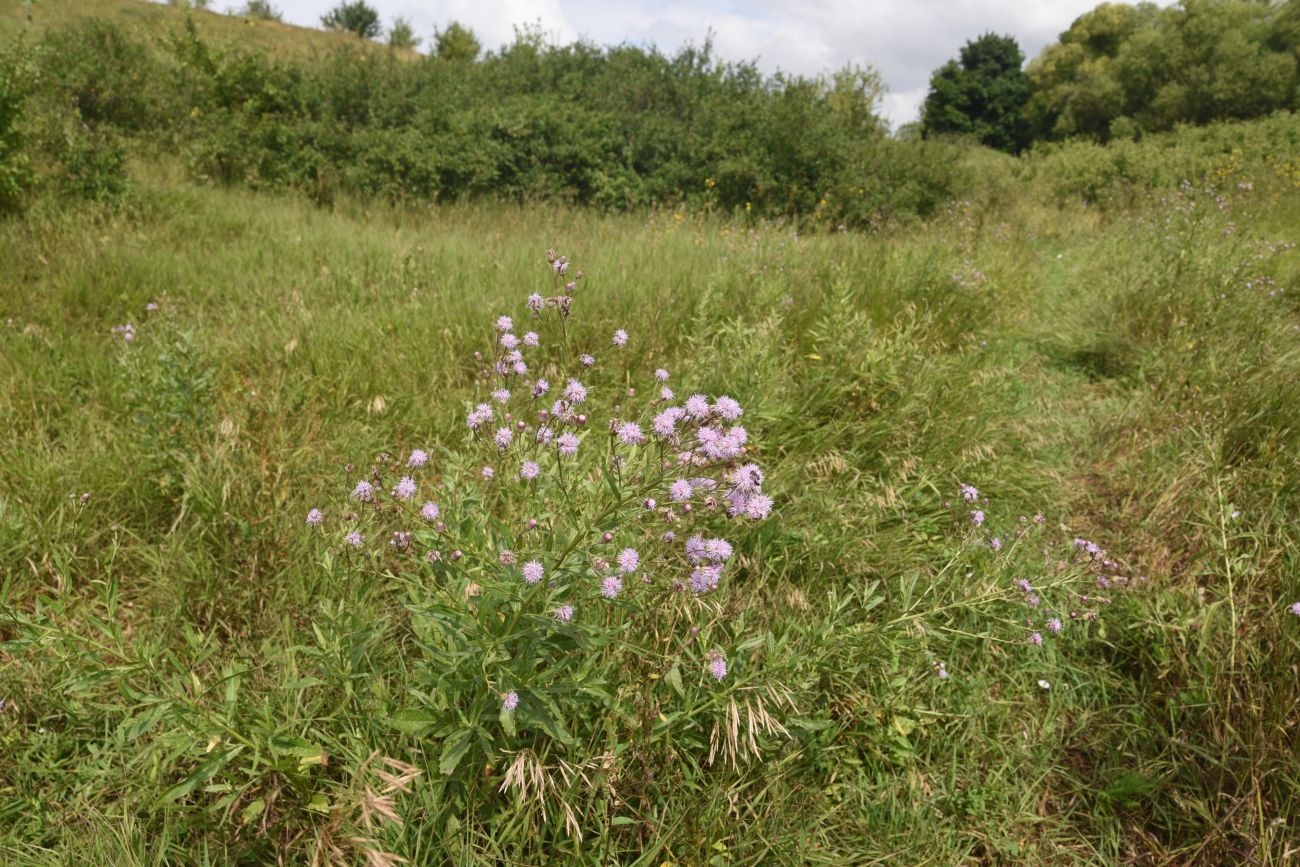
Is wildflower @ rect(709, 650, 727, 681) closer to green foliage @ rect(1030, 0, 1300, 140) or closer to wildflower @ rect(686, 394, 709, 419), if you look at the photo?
wildflower @ rect(686, 394, 709, 419)

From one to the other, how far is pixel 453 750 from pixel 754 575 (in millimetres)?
1204

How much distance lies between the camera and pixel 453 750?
145 cm

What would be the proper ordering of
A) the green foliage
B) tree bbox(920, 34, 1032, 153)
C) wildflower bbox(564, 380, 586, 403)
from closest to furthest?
wildflower bbox(564, 380, 586, 403)
the green foliage
tree bbox(920, 34, 1032, 153)

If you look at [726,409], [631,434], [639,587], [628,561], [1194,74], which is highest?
[1194,74]

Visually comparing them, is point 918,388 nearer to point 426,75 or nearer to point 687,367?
point 687,367

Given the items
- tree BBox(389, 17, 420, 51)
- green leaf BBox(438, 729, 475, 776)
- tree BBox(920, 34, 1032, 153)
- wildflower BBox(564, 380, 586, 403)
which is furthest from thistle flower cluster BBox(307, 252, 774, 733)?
tree BBox(920, 34, 1032, 153)

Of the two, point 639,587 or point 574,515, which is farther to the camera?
point 639,587

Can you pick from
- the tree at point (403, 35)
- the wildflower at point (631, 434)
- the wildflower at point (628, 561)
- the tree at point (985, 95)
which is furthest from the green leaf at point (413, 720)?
the tree at point (985, 95)

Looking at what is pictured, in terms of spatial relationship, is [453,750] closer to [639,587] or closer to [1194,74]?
[639,587]

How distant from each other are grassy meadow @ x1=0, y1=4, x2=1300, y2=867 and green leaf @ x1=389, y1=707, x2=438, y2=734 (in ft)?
0.06

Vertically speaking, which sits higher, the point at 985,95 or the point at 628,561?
the point at 985,95

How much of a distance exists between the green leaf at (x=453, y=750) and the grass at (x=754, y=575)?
143 millimetres

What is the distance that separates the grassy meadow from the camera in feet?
Answer: 5.04

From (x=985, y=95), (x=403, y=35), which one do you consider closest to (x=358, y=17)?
(x=403, y=35)
